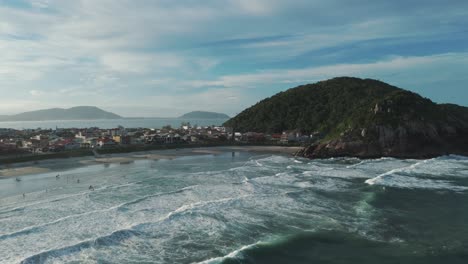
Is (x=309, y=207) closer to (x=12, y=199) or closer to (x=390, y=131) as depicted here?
(x=12, y=199)

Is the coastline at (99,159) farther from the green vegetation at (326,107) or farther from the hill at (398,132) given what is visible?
the green vegetation at (326,107)

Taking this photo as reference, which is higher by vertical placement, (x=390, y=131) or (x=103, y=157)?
(x=390, y=131)

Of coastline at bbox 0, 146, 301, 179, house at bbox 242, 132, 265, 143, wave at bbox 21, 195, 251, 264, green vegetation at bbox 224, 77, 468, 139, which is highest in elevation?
green vegetation at bbox 224, 77, 468, 139

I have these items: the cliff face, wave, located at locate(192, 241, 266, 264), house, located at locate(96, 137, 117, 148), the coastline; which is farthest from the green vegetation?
wave, located at locate(192, 241, 266, 264)

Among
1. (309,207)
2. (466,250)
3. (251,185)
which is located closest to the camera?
(466,250)

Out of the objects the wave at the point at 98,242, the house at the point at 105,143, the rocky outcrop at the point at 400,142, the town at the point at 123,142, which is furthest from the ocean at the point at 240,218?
the house at the point at 105,143

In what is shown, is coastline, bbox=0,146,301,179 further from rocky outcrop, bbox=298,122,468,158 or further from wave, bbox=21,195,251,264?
wave, bbox=21,195,251,264

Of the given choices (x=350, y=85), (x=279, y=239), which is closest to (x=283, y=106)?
(x=350, y=85)
